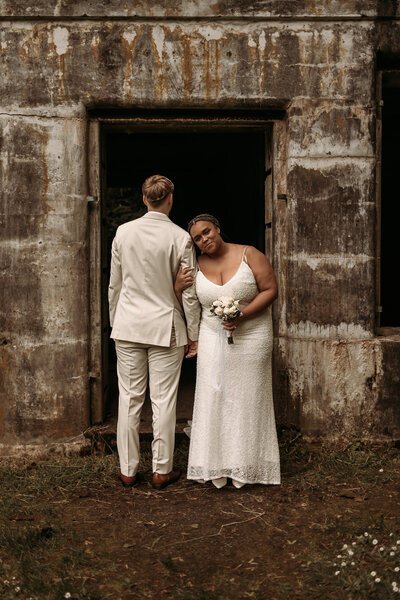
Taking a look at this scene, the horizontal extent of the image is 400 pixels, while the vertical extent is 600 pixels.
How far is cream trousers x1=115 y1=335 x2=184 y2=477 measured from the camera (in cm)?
459

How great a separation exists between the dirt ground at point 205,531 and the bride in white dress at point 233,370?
0.25 metres

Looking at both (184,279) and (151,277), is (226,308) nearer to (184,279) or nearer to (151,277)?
(184,279)

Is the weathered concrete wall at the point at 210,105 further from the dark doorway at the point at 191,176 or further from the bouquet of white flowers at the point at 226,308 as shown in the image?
the bouquet of white flowers at the point at 226,308

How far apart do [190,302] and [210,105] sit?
192cm

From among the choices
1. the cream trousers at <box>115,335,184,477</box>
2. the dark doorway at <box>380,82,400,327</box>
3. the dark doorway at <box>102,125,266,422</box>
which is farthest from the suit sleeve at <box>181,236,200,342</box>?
the dark doorway at <box>380,82,400,327</box>

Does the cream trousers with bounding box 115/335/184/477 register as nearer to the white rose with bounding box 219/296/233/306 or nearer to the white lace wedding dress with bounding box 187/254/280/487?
the white lace wedding dress with bounding box 187/254/280/487

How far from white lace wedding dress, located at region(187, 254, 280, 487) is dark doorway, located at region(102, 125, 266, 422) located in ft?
5.12

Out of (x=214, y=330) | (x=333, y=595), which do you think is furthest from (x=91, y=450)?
(x=333, y=595)


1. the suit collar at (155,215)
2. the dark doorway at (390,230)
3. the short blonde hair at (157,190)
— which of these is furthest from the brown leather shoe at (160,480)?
the dark doorway at (390,230)

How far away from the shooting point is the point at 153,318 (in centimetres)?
451

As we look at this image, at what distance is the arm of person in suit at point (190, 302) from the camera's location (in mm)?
4574

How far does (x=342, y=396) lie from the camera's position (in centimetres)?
545

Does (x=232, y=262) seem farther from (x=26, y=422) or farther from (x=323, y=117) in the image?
(x=26, y=422)

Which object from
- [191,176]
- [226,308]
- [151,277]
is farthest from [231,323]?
[191,176]
